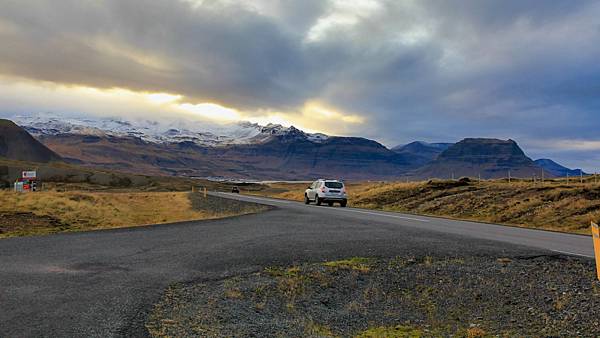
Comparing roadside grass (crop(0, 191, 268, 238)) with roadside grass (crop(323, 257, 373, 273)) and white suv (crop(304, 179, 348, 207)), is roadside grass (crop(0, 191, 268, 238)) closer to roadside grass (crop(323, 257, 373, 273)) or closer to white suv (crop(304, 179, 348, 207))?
white suv (crop(304, 179, 348, 207))

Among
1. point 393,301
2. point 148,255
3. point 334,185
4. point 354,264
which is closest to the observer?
point 393,301

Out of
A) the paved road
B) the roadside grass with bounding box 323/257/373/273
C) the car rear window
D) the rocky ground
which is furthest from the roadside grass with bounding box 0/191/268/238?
the rocky ground

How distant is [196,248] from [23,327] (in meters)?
7.12

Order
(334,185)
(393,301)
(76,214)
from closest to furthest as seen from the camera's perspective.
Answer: (393,301), (76,214), (334,185)

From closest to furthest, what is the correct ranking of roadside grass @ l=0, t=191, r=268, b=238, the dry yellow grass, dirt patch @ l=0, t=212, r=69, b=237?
1. dirt patch @ l=0, t=212, r=69, b=237
2. roadside grass @ l=0, t=191, r=268, b=238
3. the dry yellow grass

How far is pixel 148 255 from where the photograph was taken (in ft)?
40.2

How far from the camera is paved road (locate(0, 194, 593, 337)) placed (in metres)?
6.91

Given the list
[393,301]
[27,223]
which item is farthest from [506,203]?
[27,223]

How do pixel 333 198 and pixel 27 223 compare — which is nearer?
pixel 27 223

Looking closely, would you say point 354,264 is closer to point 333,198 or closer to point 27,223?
point 27,223

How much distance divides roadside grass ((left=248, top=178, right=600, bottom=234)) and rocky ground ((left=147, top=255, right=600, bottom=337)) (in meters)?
14.4

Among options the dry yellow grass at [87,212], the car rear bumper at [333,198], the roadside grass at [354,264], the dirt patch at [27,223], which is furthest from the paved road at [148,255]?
the car rear bumper at [333,198]

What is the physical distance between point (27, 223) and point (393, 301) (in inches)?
872

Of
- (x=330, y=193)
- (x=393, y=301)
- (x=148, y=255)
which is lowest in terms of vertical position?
(x=393, y=301)
